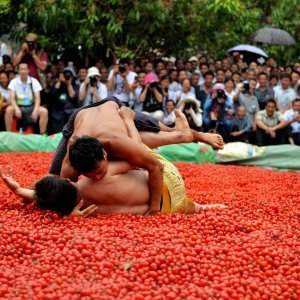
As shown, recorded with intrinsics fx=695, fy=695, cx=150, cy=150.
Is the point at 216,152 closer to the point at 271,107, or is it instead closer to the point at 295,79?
the point at 271,107

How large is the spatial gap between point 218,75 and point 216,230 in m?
7.30

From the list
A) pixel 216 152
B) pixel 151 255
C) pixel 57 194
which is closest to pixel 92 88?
pixel 216 152

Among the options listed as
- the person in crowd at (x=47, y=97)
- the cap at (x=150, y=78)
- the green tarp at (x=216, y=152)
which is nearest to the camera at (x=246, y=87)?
the cap at (x=150, y=78)

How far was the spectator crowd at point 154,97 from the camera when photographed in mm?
11078

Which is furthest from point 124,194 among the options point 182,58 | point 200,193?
point 182,58

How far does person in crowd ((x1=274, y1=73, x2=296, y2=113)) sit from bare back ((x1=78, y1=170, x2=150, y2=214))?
7169 millimetres

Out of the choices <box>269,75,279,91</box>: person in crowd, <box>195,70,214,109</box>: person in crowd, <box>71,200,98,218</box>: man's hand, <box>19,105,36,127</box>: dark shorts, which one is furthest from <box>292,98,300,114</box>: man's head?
<box>71,200,98,218</box>: man's hand

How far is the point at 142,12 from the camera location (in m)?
12.8

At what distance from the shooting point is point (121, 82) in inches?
455

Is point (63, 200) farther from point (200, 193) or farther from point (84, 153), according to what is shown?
point (200, 193)

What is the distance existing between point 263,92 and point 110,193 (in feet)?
24.6

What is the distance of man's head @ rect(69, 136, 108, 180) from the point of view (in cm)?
480

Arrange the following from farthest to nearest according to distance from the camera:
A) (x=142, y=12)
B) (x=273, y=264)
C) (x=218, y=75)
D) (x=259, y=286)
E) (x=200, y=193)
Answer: (x=142, y=12), (x=218, y=75), (x=200, y=193), (x=273, y=264), (x=259, y=286)

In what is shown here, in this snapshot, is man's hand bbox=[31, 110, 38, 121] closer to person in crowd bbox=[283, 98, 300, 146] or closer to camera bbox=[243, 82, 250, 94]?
camera bbox=[243, 82, 250, 94]
